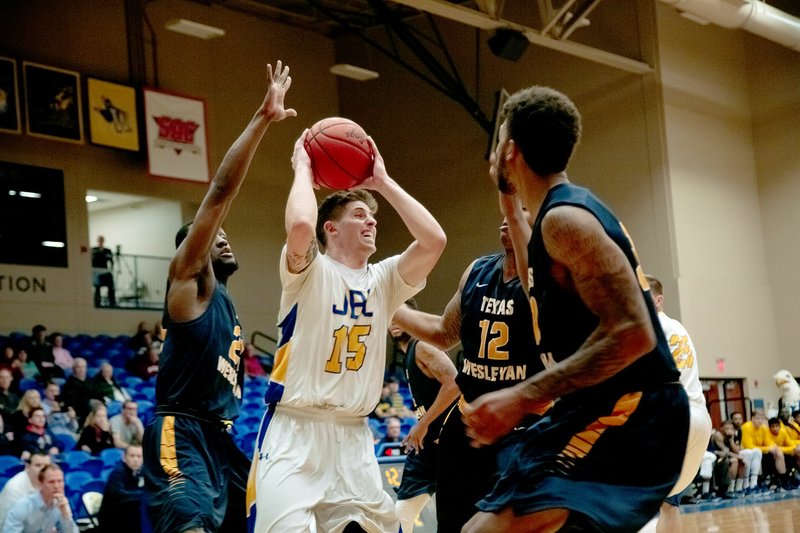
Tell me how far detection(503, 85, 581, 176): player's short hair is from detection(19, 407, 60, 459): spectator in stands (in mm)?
9031

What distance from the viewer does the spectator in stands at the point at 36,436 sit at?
37.7 feet

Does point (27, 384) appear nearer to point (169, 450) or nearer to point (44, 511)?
point (44, 511)

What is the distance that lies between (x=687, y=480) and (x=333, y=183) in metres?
2.67

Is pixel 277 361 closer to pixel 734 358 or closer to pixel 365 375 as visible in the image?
pixel 365 375

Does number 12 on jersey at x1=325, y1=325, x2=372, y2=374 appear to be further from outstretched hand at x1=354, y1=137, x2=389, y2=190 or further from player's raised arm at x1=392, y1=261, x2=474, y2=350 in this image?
outstretched hand at x1=354, y1=137, x2=389, y2=190

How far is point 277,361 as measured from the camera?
4836 mm

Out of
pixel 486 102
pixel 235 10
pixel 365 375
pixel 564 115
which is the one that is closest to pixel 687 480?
pixel 365 375

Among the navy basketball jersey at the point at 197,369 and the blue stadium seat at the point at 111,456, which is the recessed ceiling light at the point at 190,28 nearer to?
the blue stadium seat at the point at 111,456

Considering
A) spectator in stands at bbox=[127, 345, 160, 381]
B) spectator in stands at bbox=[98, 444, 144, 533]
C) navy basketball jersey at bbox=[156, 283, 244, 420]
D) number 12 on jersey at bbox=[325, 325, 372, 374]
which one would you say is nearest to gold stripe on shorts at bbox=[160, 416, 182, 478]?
navy basketball jersey at bbox=[156, 283, 244, 420]

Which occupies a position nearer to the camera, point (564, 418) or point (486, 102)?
point (564, 418)

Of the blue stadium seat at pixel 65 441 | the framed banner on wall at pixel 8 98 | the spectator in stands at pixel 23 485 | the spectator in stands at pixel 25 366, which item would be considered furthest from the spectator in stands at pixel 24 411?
the framed banner on wall at pixel 8 98

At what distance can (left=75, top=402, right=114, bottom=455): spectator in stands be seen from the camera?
476 inches

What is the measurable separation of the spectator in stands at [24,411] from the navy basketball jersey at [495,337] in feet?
27.1

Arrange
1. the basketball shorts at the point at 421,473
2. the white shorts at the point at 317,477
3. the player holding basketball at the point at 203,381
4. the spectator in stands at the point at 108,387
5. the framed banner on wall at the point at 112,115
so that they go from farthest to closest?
1. the framed banner on wall at the point at 112,115
2. the spectator in stands at the point at 108,387
3. the basketball shorts at the point at 421,473
4. the player holding basketball at the point at 203,381
5. the white shorts at the point at 317,477
